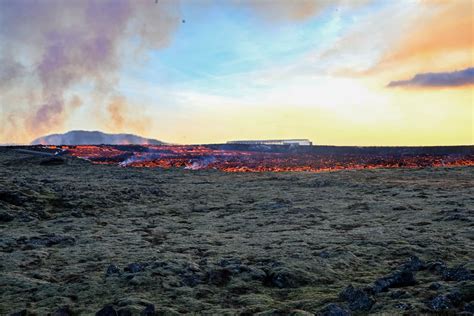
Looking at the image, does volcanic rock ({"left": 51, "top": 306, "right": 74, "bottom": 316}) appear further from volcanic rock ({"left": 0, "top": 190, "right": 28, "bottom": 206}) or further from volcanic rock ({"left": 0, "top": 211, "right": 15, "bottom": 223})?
volcanic rock ({"left": 0, "top": 190, "right": 28, "bottom": 206})

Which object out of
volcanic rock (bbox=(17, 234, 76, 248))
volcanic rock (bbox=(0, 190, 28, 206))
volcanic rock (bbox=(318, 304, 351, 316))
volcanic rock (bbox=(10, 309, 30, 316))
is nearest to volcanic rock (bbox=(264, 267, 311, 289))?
volcanic rock (bbox=(318, 304, 351, 316))

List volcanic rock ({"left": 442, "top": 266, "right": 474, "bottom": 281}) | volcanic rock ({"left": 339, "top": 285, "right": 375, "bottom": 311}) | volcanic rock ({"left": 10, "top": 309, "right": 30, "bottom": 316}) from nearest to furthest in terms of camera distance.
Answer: volcanic rock ({"left": 339, "top": 285, "right": 375, "bottom": 311}) → volcanic rock ({"left": 10, "top": 309, "right": 30, "bottom": 316}) → volcanic rock ({"left": 442, "top": 266, "right": 474, "bottom": 281})

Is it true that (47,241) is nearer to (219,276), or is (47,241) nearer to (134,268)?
(134,268)

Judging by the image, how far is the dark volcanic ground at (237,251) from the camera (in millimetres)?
6594

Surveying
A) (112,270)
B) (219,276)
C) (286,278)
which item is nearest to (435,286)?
(286,278)

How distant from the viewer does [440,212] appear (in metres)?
13.2

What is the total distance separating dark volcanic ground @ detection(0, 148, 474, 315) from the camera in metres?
6.59

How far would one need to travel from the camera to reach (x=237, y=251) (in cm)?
967

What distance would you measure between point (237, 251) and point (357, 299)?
13.0 ft

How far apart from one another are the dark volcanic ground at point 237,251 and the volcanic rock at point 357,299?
2 cm

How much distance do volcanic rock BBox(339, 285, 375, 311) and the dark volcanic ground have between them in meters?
0.02

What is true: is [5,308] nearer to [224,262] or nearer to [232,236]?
[224,262]

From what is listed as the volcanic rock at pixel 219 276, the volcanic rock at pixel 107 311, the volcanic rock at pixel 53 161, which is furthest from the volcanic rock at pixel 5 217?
the volcanic rock at pixel 53 161

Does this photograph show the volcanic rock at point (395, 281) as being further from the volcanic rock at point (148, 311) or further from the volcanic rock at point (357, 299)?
the volcanic rock at point (148, 311)
